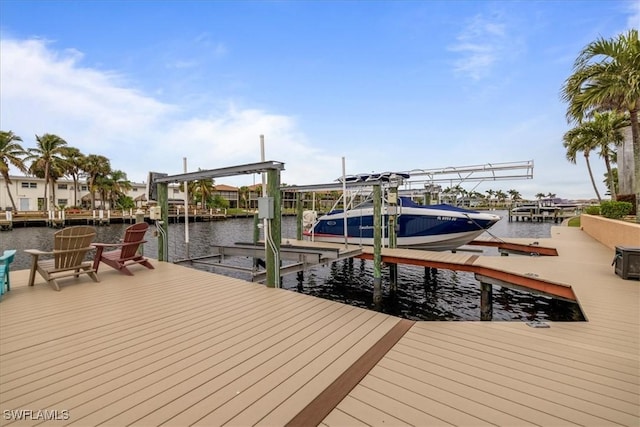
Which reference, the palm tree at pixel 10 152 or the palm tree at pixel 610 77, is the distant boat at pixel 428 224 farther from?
the palm tree at pixel 10 152

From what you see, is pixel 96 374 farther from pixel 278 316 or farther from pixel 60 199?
pixel 60 199

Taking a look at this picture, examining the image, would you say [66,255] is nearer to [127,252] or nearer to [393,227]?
[127,252]

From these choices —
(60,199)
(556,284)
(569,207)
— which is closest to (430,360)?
(556,284)

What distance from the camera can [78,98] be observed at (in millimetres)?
14070

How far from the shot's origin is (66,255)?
5.49 meters

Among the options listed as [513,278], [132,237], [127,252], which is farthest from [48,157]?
[513,278]

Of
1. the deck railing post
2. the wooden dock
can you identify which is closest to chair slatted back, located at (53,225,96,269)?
the wooden dock

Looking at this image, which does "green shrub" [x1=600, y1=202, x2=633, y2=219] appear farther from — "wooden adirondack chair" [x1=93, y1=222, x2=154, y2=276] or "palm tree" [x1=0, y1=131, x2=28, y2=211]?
"palm tree" [x1=0, y1=131, x2=28, y2=211]

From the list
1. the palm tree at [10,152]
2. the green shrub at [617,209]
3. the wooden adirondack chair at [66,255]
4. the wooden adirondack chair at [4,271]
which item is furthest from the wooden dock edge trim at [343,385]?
the palm tree at [10,152]

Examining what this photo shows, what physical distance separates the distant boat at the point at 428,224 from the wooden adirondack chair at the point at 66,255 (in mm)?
7316

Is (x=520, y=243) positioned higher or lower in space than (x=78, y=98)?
lower

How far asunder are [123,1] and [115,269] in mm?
10797

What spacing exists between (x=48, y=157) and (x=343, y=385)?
186ft

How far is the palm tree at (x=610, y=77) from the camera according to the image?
857 centimetres
